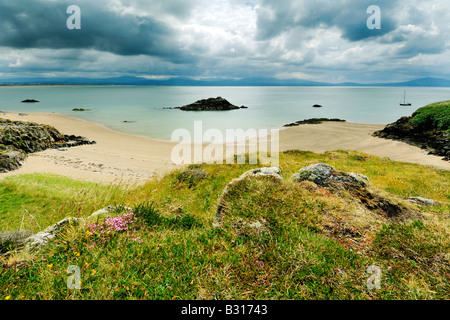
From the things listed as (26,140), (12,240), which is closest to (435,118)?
(12,240)

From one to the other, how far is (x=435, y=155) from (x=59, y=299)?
128ft

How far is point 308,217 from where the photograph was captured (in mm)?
5449

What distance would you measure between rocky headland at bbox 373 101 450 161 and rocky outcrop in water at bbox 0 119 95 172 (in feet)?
154

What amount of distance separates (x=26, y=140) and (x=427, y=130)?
57.4m

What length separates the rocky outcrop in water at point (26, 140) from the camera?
2114 cm

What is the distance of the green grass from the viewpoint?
35609 millimetres

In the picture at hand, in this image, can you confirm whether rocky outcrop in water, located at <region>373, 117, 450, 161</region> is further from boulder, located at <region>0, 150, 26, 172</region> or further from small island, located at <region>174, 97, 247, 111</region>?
small island, located at <region>174, 97, 247, 111</region>

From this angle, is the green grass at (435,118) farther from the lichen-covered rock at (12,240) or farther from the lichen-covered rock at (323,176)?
the lichen-covered rock at (12,240)

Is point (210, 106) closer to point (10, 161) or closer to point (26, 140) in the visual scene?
point (26, 140)

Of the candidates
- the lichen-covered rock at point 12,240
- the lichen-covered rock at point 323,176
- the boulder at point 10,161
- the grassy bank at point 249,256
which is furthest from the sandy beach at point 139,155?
the grassy bank at point 249,256

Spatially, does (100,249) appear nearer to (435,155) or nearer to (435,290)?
(435,290)

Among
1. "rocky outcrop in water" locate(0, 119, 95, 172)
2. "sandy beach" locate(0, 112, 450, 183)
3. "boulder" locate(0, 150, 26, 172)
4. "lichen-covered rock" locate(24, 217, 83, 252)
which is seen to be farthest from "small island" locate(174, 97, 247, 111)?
"lichen-covered rock" locate(24, 217, 83, 252)

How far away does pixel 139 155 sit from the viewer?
2869 centimetres

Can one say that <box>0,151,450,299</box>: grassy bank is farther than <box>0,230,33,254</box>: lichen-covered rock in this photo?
No
